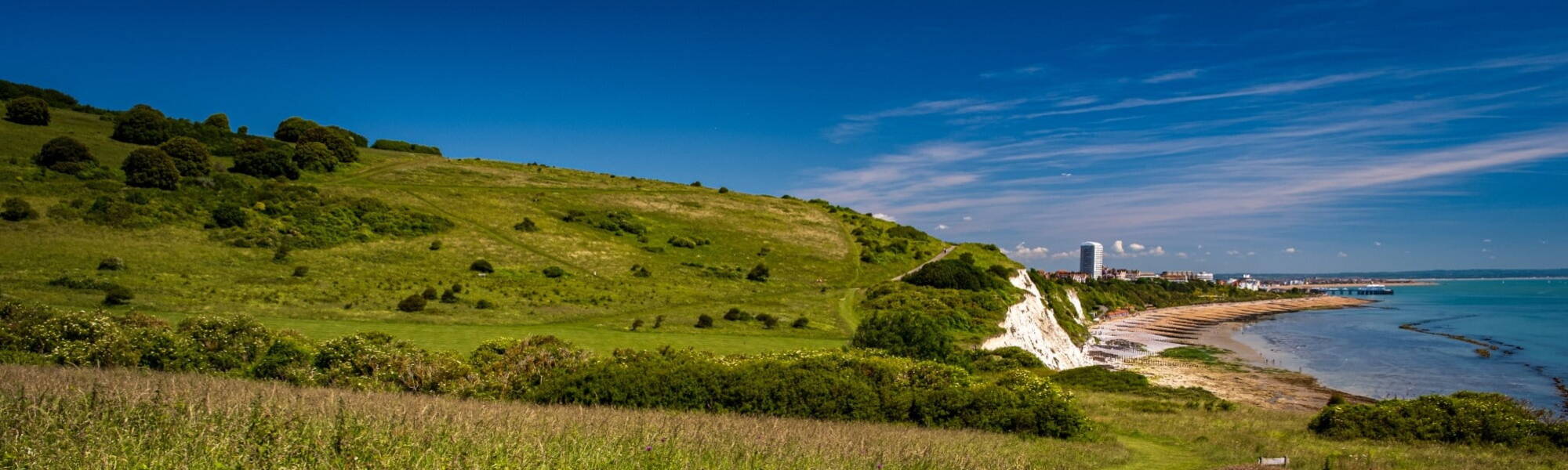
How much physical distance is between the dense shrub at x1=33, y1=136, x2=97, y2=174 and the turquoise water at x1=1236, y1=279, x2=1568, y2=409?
89.3 meters

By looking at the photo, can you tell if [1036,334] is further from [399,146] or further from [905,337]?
[399,146]

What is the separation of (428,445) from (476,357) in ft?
45.4

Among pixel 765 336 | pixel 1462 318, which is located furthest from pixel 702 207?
pixel 1462 318

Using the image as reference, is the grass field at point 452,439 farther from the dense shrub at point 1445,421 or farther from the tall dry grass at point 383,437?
the dense shrub at point 1445,421

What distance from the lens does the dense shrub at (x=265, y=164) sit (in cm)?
6938

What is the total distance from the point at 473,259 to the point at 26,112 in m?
47.4

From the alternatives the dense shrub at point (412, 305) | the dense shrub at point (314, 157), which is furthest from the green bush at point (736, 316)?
the dense shrub at point (314, 157)

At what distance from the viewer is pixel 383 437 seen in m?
7.49

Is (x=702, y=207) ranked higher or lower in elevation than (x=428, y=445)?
higher

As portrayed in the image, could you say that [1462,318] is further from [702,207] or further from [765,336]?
[765,336]

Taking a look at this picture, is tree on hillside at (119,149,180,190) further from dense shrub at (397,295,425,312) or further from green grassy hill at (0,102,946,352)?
dense shrub at (397,295,425,312)

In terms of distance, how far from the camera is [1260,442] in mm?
17156

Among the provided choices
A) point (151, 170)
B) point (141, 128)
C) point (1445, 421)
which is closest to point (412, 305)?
point (151, 170)

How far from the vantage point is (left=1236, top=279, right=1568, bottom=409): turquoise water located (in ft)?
156
